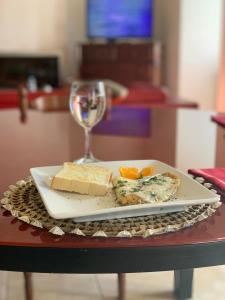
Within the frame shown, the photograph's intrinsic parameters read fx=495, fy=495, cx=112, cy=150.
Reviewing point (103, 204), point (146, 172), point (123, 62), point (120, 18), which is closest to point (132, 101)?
point (146, 172)

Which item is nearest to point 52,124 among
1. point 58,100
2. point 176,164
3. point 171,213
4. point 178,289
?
point 58,100

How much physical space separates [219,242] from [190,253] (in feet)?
0.16

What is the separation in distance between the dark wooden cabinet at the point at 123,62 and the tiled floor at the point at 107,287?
14.1ft

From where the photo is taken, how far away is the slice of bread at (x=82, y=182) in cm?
85

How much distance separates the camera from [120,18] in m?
5.70

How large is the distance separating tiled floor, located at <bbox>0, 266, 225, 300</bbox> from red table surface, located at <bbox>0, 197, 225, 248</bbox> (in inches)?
17.1

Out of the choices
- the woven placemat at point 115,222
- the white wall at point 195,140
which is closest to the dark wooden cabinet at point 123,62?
the white wall at point 195,140

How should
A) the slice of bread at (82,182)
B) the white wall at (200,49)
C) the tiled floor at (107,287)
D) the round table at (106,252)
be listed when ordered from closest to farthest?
the round table at (106,252) → the slice of bread at (82,182) → the tiled floor at (107,287) → the white wall at (200,49)

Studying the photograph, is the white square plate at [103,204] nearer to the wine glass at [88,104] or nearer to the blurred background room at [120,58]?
the wine glass at [88,104]

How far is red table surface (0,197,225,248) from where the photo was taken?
720 millimetres

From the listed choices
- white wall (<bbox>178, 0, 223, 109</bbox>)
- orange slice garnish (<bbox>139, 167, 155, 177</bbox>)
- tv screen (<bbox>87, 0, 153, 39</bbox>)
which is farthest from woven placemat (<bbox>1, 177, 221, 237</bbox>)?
tv screen (<bbox>87, 0, 153, 39</bbox>)

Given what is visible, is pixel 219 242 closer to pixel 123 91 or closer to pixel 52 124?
pixel 52 124

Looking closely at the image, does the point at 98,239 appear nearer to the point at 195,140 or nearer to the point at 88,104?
the point at 88,104

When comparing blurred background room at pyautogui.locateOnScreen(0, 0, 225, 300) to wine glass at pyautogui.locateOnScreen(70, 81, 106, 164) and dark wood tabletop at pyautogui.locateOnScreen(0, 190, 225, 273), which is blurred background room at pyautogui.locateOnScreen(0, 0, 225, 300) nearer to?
wine glass at pyautogui.locateOnScreen(70, 81, 106, 164)
